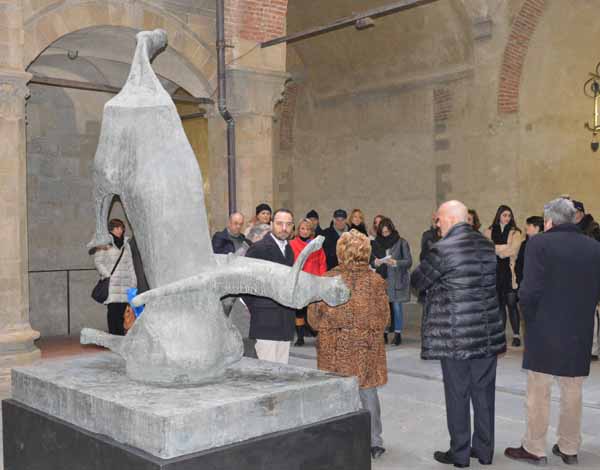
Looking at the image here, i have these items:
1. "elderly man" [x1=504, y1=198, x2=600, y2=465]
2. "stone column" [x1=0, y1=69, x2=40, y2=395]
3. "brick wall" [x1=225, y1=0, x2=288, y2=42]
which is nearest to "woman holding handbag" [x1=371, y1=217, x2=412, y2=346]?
"brick wall" [x1=225, y1=0, x2=288, y2=42]

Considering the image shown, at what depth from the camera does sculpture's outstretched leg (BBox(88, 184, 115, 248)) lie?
3.39 meters

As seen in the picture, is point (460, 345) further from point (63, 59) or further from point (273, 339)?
point (63, 59)

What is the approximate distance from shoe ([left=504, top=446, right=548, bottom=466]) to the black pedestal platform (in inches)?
74.9

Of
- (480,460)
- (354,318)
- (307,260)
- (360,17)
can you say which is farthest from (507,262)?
(354,318)

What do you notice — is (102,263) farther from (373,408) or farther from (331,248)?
(373,408)

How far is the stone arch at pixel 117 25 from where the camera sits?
8.09 m

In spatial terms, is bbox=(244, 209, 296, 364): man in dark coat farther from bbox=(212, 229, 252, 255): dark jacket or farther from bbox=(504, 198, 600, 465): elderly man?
bbox=(504, 198, 600, 465): elderly man

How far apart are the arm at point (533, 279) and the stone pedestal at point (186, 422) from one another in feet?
6.04

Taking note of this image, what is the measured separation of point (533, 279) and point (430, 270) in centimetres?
70

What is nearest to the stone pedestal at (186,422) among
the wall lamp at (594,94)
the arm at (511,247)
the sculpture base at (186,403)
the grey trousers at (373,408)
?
the sculpture base at (186,403)

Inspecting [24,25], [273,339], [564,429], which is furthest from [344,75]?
[564,429]

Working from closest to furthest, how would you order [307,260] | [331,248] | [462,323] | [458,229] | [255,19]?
[462,323] → [458,229] → [307,260] → [255,19] → [331,248]

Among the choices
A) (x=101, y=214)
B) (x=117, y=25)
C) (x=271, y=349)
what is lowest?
(x=271, y=349)

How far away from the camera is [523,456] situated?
16.0 ft
